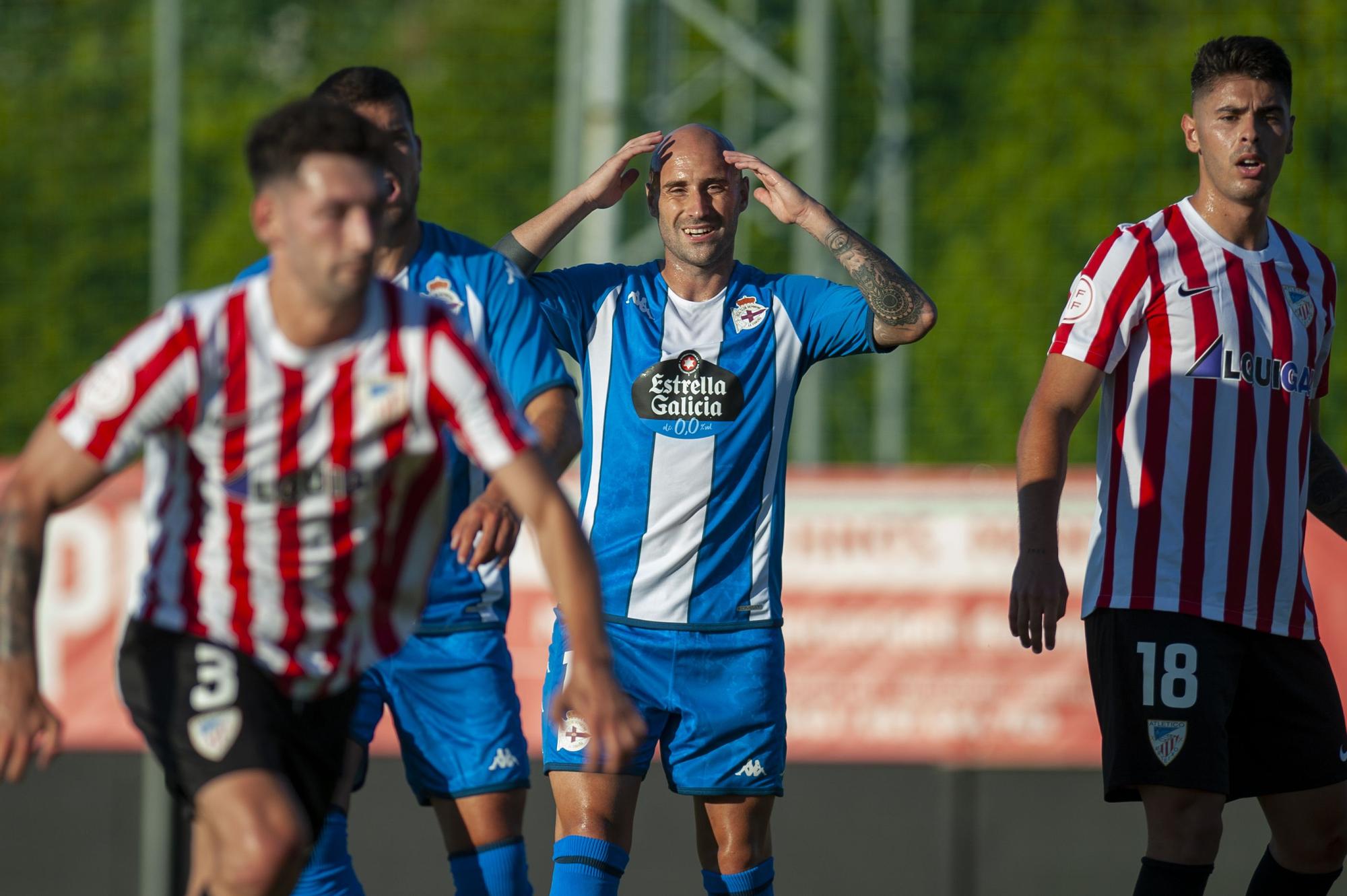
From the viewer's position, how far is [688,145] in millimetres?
4801

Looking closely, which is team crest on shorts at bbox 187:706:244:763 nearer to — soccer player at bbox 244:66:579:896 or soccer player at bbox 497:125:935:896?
soccer player at bbox 244:66:579:896

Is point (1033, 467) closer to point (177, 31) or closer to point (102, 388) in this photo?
point (102, 388)

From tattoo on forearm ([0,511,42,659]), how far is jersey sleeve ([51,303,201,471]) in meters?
0.20

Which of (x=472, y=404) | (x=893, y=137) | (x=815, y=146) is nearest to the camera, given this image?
(x=472, y=404)

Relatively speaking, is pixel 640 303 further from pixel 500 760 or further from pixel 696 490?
pixel 500 760

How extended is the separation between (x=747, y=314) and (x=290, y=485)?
1.79m

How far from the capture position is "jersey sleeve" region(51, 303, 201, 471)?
3217 millimetres

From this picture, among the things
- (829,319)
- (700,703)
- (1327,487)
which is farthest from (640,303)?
(1327,487)

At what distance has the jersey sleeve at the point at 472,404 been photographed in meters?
3.32

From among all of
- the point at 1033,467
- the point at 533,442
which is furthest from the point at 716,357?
the point at 533,442

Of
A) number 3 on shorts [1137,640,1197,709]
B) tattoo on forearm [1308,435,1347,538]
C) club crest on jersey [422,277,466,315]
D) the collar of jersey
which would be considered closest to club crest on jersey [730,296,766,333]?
club crest on jersey [422,277,466,315]

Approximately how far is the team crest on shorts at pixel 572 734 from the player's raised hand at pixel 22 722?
1.66 meters

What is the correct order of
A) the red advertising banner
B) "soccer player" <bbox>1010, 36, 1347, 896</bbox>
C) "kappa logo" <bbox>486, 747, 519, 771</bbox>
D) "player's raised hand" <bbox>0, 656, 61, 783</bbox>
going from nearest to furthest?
"player's raised hand" <bbox>0, 656, 61, 783</bbox> < "soccer player" <bbox>1010, 36, 1347, 896</bbox> < "kappa logo" <bbox>486, 747, 519, 771</bbox> < the red advertising banner

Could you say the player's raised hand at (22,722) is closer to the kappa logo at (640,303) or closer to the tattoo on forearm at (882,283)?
the kappa logo at (640,303)
